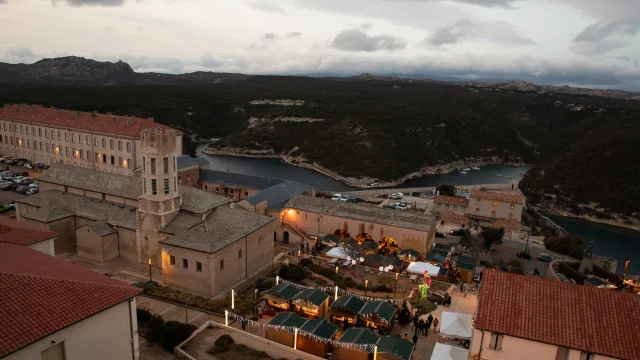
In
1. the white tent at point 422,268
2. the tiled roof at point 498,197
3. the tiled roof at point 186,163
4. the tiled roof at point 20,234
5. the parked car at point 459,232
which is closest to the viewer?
the tiled roof at point 20,234

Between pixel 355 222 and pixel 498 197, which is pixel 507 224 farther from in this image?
pixel 355 222

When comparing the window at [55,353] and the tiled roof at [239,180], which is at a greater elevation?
the window at [55,353]

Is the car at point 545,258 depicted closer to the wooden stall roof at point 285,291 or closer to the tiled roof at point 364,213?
the tiled roof at point 364,213

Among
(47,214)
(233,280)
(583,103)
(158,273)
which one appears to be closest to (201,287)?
(233,280)

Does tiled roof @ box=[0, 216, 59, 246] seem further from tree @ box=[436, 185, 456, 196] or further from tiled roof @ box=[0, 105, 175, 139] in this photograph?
tree @ box=[436, 185, 456, 196]

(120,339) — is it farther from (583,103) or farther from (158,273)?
(583,103)

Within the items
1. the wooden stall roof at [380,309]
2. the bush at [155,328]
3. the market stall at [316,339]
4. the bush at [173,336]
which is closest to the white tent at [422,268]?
the wooden stall roof at [380,309]
